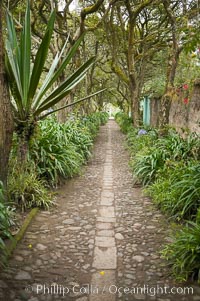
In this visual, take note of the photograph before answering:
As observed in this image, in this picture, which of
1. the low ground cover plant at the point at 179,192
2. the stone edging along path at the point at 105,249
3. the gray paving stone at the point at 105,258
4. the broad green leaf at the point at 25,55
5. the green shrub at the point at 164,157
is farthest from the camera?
the green shrub at the point at 164,157

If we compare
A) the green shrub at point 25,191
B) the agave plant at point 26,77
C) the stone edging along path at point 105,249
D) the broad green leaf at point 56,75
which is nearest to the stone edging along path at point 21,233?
the green shrub at point 25,191

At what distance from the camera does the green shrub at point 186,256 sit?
280 centimetres

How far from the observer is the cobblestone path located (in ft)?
8.64

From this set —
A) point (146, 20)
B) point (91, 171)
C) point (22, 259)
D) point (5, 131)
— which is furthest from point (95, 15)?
point (22, 259)

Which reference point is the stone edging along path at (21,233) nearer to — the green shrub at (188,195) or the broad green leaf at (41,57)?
the broad green leaf at (41,57)

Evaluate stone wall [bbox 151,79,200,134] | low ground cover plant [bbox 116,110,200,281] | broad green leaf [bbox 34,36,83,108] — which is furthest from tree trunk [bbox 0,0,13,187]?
stone wall [bbox 151,79,200,134]

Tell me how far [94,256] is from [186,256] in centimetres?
96

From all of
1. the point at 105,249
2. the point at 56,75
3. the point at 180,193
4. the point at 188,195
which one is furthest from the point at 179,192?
the point at 56,75

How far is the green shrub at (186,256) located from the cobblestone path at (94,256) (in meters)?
0.10

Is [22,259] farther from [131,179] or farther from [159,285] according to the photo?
[131,179]

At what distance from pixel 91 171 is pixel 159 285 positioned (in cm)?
511

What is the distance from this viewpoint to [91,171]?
7758mm

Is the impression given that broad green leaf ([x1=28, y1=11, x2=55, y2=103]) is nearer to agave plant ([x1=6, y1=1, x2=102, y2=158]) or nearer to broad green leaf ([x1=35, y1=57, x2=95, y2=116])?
agave plant ([x1=6, y1=1, x2=102, y2=158])

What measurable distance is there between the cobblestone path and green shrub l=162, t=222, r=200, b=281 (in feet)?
0.32
